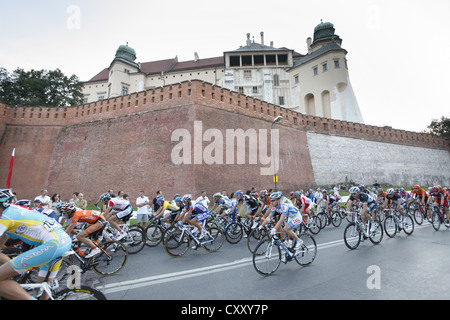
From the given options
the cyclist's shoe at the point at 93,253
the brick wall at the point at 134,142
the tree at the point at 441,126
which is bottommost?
the cyclist's shoe at the point at 93,253

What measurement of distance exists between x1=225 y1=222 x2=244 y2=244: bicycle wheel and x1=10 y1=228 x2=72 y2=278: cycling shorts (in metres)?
5.76

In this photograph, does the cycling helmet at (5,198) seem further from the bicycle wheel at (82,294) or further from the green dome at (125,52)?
the green dome at (125,52)

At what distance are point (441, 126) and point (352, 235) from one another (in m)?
55.8

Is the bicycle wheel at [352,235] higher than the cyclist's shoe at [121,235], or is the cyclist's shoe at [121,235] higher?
the cyclist's shoe at [121,235]

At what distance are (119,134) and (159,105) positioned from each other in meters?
4.51

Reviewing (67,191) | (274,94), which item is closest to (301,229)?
(67,191)

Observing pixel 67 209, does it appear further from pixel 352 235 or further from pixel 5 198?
pixel 352 235

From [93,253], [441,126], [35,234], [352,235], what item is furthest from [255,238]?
[441,126]

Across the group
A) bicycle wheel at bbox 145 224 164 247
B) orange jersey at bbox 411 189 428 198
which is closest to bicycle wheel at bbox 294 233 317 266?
bicycle wheel at bbox 145 224 164 247

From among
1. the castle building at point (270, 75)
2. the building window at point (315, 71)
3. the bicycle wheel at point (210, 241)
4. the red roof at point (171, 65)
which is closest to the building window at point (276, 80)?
the castle building at point (270, 75)

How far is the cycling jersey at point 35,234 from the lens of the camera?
3.12 meters

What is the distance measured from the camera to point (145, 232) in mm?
7863

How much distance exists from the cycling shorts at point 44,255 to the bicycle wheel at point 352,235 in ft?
23.5
